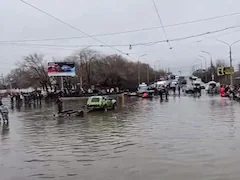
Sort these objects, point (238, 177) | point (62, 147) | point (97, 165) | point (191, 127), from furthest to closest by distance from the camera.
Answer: point (191, 127), point (62, 147), point (97, 165), point (238, 177)

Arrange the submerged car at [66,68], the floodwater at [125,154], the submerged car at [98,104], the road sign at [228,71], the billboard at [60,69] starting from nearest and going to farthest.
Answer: the floodwater at [125,154]
the submerged car at [98,104]
the road sign at [228,71]
the billboard at [60,69]
the submerged car at [66,68]

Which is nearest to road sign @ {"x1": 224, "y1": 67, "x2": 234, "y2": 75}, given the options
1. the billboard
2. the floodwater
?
the billboard

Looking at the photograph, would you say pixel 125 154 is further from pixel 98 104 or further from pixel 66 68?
pixel 66 68

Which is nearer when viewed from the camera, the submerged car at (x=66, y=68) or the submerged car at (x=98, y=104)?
the submerged car at (x=98, y=104)

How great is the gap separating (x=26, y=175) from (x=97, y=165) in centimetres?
196

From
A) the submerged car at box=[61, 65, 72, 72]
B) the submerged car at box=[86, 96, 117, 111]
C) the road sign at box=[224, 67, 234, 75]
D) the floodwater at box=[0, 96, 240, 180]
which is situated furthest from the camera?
the submerged car at box=[61, 65, 72, 72]

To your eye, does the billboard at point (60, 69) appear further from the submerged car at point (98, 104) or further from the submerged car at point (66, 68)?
the submerged car at point (98, 104)

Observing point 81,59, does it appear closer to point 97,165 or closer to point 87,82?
point 87,82

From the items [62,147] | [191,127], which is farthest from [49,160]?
[191,127]

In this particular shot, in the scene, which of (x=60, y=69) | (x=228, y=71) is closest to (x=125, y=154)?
(x=228, y=71)

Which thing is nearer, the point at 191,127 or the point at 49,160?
the point at 49,160

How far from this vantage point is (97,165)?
11.6 metres

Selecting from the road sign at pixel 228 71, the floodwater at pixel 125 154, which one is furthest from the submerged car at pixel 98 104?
the road sign at pixel 228 71

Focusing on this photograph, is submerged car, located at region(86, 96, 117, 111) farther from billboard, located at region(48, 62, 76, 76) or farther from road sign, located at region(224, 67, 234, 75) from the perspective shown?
billboard, located at region(48, 62, 76, 76)
